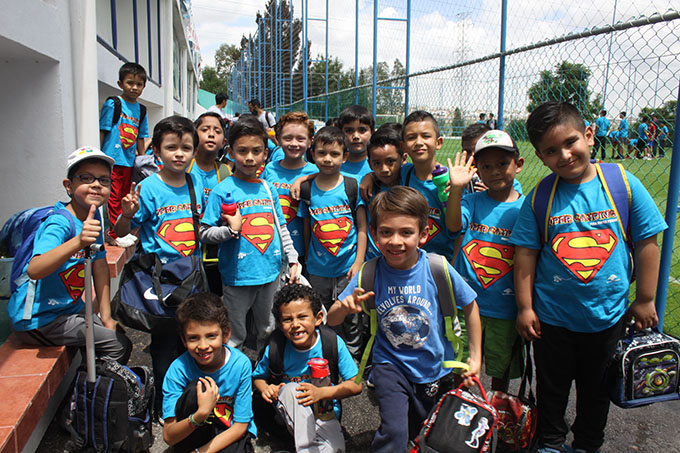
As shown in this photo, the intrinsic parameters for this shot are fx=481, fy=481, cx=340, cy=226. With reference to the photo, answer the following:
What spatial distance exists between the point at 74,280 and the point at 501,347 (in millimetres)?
2244

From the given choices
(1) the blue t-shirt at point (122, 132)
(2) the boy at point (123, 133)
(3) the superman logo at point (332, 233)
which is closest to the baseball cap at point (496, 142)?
(3) the superman logo at point (332, 233)

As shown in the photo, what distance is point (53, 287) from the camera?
2389 mm

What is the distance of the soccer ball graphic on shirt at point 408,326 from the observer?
2203 millimetres

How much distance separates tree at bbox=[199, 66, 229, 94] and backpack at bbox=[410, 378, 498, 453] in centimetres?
7633

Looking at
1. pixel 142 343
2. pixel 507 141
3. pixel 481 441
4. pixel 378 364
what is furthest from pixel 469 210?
pixel 142 343

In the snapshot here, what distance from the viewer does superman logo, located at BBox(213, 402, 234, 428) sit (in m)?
2.33

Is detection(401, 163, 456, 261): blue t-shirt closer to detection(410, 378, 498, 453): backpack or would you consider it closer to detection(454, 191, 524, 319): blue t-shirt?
detection(454, 191, 524, 319): blue t-shirt

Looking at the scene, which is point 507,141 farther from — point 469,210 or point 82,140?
point 82,140

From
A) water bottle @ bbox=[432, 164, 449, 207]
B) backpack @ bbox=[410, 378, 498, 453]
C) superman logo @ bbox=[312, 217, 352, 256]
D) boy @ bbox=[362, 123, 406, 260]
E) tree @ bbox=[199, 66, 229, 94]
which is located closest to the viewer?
backpack @ bbox=[410, 378, 498, 453]

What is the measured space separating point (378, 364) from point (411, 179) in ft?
4.08

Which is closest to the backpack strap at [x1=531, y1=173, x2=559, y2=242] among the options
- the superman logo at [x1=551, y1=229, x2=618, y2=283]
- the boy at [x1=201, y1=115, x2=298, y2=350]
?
the superman logo at [x1=551, y1=229, x2=618, y2=283]

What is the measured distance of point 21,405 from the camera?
2.11 m

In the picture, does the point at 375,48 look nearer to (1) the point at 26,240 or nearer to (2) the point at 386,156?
(2) the point at 386,156

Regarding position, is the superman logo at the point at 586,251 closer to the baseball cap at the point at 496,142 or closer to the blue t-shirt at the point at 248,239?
the baseball cap at the point at 496,142
